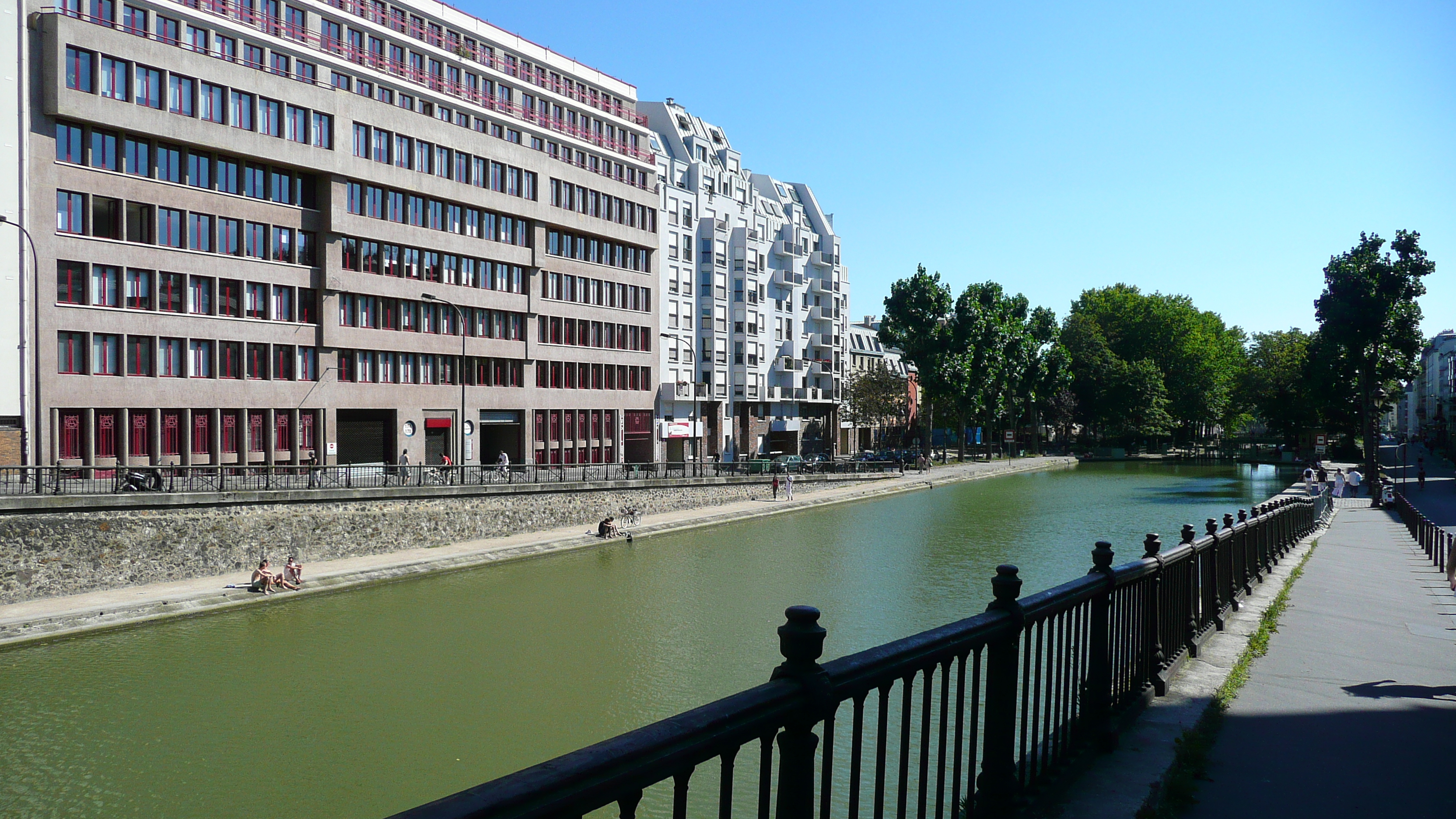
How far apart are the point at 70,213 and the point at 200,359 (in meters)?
7.44

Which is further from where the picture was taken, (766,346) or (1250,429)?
(1250,429)

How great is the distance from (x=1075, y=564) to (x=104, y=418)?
38.2 metres

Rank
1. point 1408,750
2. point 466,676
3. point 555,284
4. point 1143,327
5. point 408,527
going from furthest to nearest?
point 1143,327
point 555,284
point 408,527
point 466,676
point 1408,750

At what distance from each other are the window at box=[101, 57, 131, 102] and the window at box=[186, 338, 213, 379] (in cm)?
1001

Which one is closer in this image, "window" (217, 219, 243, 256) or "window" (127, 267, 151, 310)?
"window" (127, 267, 151, 310)

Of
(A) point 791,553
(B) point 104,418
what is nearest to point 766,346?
(A) point 791,553

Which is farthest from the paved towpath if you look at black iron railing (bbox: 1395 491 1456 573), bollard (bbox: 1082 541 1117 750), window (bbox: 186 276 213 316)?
window (bbox: 186 276 213 316)

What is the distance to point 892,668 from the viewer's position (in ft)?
11.3

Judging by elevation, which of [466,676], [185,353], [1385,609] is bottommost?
[466,676]

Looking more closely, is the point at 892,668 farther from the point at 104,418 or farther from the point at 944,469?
the point at 944,469

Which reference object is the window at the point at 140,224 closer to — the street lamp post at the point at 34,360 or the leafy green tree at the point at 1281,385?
the street lamp post at the point at 34,360

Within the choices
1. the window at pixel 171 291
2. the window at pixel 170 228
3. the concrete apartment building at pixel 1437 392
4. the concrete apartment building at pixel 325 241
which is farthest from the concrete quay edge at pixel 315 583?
the concrete apartment building at pixel 1437 392

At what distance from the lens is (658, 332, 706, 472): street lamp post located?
62.5 m

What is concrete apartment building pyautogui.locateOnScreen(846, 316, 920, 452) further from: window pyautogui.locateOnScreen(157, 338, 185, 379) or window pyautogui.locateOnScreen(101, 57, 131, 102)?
window pyautogui.locateOnScreen(101, 57, 131, 102)
